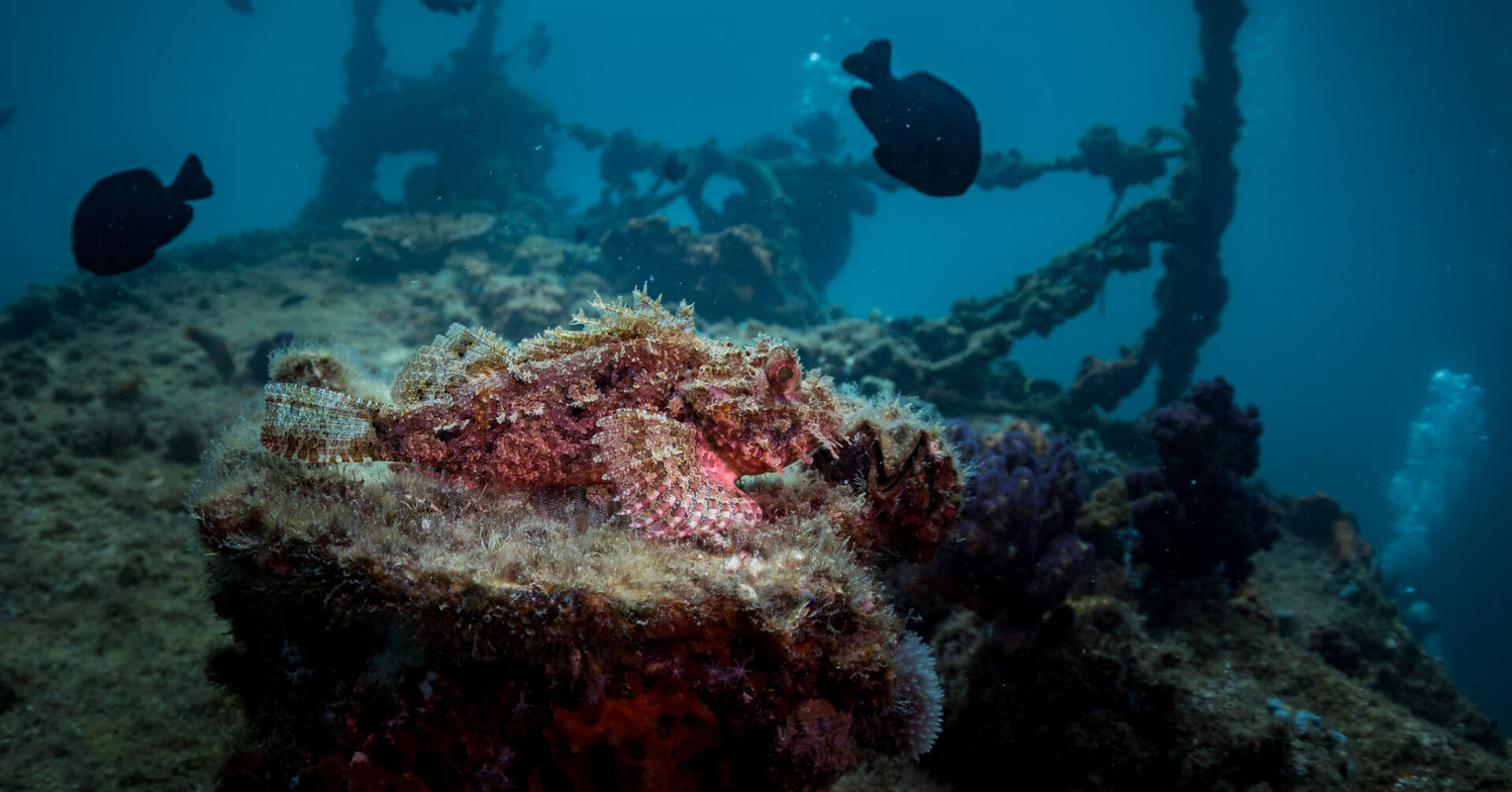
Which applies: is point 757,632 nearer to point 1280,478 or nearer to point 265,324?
point 265,324

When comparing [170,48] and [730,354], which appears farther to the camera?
[170,48]

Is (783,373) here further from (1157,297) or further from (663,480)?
(1157,297)

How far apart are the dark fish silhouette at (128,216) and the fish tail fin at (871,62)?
28.6 ft

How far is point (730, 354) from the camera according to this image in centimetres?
332

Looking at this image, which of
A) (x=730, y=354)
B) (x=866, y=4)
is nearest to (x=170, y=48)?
(x=866, y=4)

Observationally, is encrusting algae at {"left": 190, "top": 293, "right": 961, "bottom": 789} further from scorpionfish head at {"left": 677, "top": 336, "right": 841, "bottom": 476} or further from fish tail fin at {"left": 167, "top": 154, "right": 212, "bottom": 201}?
fish tail fin at {"left": 167, "top": 154, "right": 212, "bottom": 201}

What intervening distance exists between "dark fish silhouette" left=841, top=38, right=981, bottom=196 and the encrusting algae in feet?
18.5

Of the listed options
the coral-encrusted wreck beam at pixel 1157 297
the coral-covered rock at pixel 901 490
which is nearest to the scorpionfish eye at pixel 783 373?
the coral-covered rock at pixel 901 490

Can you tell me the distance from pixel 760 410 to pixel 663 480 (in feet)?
2.09

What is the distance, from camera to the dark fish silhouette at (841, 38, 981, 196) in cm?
770

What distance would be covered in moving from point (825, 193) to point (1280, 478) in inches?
2783

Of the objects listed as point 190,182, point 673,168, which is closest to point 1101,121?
point 673,168

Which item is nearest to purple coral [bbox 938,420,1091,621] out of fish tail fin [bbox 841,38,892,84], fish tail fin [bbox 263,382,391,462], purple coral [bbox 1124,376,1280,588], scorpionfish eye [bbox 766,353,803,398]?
purple coral [bbox 1124,376,1280,588]

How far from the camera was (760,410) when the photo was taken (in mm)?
3148
